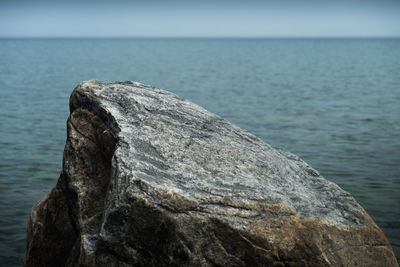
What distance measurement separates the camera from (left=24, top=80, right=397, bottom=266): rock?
12.8ft

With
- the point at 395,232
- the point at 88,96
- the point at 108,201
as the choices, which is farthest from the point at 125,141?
the point at 395,232

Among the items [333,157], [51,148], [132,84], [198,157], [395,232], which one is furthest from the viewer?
[51,148]

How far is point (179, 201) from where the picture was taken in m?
3.93

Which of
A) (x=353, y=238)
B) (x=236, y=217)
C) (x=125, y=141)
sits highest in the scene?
(x=125, y=141)

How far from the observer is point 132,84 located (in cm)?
622

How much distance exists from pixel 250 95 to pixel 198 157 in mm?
23282

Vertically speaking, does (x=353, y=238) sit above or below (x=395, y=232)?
above

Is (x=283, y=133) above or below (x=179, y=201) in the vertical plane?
below

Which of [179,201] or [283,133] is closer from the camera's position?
[179,201]

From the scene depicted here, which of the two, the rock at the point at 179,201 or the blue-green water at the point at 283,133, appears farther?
the blue-green water at the point at 283,133

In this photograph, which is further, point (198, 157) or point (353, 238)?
point (198, 157)

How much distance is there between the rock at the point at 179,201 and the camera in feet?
12.8

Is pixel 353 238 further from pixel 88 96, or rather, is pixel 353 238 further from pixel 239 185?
pixel 88 96

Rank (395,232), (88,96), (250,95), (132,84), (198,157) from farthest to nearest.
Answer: (250,95) → (395,232) → (132,84) → (88,96) → (198,157)
